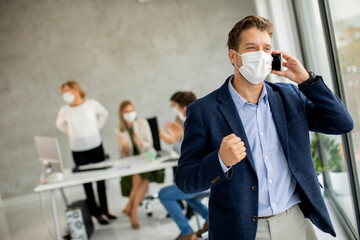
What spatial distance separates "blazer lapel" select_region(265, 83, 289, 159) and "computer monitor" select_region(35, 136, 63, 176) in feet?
8.90

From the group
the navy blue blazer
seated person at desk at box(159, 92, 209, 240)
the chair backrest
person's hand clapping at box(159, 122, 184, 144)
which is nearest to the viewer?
the navy blue blazer

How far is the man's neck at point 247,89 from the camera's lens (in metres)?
1.35

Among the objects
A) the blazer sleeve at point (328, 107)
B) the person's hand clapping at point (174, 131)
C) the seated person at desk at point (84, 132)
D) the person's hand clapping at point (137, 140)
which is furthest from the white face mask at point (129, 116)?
the blazer sleeve at point (328, 107)

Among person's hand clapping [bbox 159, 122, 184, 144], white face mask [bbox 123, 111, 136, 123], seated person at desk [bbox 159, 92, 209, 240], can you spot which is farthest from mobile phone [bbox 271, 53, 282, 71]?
white face mask [bbox 123, 111, 136, 123]

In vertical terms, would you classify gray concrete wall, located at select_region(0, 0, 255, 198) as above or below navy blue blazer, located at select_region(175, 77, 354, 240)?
above

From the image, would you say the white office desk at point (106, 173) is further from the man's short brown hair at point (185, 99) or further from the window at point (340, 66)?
the window at point (340, 66)

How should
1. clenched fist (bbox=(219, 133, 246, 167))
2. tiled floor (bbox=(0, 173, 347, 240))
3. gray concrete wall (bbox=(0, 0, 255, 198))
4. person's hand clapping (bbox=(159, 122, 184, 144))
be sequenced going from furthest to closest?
gray concrete wall (bbox=(0, 0, 255, 198))
tiled floor (bbox=(0, 173, 347, 240))
person's hand clapping (bbox=(159, 122, 184, 144))
clenched fist (bbox=(219, 133, 246, 167))

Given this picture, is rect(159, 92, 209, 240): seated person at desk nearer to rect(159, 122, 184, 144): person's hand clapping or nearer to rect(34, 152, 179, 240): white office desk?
rect(159, 122, 184, 144): person's hand clapping

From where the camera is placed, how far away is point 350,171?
238 centimetres

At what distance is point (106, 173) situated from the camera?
3.73m

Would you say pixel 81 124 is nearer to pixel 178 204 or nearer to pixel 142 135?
pixel 142 135

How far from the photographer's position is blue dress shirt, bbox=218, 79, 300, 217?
129 centimetres

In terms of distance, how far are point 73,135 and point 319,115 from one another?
3.73m

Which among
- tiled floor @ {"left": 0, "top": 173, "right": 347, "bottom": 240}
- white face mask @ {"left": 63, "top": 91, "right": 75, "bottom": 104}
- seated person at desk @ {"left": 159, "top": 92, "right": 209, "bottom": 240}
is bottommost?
tiled floor @ {"left": 0, "top": 173, "right": 347, "bottom": 240}
